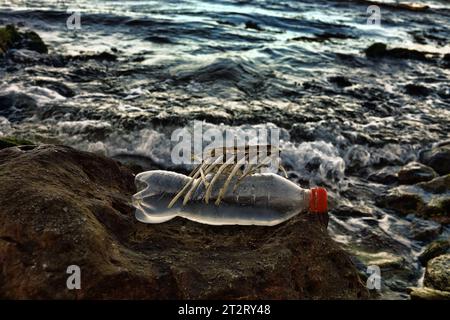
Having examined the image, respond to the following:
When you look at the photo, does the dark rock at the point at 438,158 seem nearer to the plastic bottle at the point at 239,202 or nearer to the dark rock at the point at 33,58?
the plastic bottle at the point at 239,202

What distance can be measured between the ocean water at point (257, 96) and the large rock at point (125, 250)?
207 centimetres

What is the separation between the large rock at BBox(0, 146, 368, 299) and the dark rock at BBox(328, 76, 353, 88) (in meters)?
8.22

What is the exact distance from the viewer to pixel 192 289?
1.95 meters

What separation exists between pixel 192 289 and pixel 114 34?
12.8m

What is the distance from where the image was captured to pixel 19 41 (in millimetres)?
11406

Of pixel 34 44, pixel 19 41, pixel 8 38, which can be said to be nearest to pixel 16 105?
pixel 34 44

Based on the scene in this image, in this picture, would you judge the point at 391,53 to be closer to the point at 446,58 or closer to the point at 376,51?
the point at 376,51

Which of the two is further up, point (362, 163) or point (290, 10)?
point (290, 10)

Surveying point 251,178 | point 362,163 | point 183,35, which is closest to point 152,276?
point 251,178

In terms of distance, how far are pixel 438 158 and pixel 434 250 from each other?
261 cm

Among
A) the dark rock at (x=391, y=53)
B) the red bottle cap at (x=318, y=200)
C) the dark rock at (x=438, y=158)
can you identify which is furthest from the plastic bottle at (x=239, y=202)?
the dark rock at (x=391, y=53)

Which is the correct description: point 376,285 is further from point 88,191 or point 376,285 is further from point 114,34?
point 114,34

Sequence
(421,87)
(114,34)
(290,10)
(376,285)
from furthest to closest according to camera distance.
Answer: (290,10), (114,34), (421,87), (376,285)

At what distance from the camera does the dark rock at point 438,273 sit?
12.5 feet
